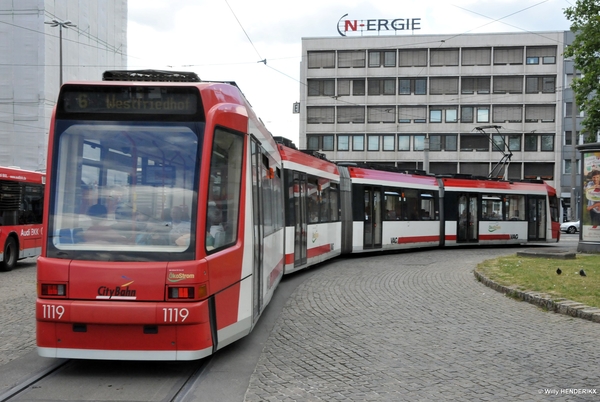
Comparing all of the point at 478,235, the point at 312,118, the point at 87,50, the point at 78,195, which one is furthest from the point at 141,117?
the point at 312,118

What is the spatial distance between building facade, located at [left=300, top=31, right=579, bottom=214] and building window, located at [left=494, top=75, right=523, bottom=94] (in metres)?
0.10

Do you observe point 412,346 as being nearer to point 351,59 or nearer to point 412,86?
point 412,86

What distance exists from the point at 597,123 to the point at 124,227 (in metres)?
24.1

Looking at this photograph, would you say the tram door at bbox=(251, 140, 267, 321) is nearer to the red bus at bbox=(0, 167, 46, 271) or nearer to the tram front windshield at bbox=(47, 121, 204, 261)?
the tram front windshield at bbox=(47, 121, 204, 261)

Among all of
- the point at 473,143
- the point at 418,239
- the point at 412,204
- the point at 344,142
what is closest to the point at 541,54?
the point at 473,143

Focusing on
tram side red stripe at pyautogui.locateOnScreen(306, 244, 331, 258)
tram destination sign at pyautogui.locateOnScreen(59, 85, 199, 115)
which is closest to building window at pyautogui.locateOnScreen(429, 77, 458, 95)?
tram side red stripe at pyautogui.locateOnScreen(306, 244, 331, 258)

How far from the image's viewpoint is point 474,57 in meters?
63.4

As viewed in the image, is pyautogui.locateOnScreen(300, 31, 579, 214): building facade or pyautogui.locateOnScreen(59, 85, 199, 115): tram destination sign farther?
pyautogui.locateOnScreen(300, 31, 579, 214): building facade

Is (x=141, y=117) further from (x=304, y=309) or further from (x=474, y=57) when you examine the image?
(x=474, y=57)

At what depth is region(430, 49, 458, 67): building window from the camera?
6366 centimetres

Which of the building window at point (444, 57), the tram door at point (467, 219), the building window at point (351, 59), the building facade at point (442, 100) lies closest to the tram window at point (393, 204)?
the tram door at point (467, 219)

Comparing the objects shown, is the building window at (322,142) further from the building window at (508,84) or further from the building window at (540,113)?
the building window at (540,113)

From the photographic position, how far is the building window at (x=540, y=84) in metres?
62.6

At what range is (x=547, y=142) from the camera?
6328 cm
